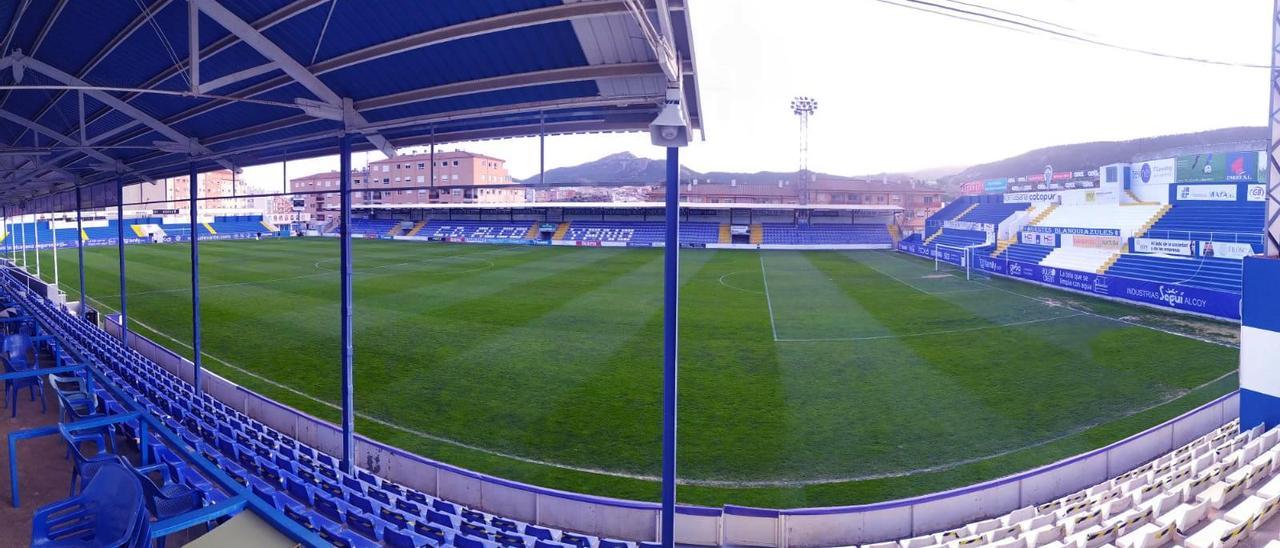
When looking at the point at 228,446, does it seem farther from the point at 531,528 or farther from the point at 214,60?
the point at 214,60

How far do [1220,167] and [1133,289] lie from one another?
1825 centimetres

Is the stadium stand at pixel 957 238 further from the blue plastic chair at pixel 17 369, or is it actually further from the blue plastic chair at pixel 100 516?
the blue plastic chair at pixel 100 516

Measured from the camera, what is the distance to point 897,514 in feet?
22.4

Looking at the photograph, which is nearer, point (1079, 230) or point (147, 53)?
point (147, 53)

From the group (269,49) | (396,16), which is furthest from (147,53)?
(396,16)

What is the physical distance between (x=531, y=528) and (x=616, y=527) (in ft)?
3.04

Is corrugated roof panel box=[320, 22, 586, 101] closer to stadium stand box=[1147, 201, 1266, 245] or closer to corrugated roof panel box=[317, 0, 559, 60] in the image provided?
corrugated roof panel box=[317, 0, 559, 60]

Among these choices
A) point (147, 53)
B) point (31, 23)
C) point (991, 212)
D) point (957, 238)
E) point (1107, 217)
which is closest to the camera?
point (31, 23)

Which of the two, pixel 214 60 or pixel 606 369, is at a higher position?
pixel 214 60

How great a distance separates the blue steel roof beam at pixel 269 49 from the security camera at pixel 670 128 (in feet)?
14.9

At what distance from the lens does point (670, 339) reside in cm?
508

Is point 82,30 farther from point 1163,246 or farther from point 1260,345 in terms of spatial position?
point 1163,246

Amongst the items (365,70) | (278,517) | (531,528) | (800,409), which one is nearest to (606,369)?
(800,409)

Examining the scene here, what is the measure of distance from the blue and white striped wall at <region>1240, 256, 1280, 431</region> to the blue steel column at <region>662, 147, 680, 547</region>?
9.92m
